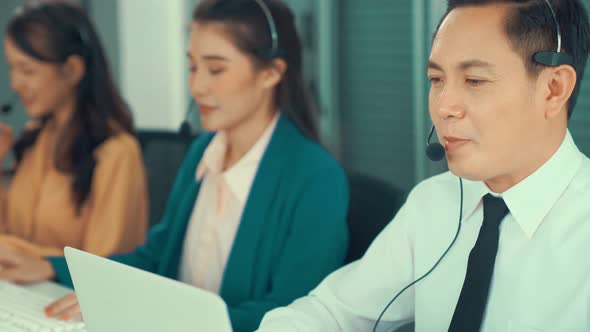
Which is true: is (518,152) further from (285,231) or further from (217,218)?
(217,218)

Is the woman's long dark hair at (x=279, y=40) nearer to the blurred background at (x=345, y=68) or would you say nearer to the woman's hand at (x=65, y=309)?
the woman's hand at (x=65, y=309)

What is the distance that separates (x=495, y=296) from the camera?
122 centimetres

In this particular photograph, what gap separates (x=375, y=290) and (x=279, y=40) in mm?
698

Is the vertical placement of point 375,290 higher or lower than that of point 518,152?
lower

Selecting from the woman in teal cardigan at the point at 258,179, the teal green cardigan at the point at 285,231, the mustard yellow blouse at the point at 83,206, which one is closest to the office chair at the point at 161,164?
the mustard yellow blouse at the point at 83,206

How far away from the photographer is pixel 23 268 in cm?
180

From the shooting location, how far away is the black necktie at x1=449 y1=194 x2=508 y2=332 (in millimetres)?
1212

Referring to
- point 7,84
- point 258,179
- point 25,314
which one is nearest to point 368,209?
point 258,179

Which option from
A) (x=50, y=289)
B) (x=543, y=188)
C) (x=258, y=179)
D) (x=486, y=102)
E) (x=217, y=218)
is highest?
(x=486, y=102)

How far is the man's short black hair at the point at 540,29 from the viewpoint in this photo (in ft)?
3.82

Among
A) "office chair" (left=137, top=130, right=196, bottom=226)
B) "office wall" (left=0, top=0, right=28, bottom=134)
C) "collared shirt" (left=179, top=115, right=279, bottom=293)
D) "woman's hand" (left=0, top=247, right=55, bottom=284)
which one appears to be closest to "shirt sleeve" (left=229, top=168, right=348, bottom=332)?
"collared shirt" (left=179, top=115, right=279, bottom=293)

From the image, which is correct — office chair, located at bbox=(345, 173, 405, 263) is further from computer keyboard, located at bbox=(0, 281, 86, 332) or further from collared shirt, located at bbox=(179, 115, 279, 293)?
computer keyboard, located at bbox=(0, 281, 86, 332)

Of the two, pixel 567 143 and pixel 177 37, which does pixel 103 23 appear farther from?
pixel 567 143

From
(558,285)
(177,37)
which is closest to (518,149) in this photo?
(558,285)
